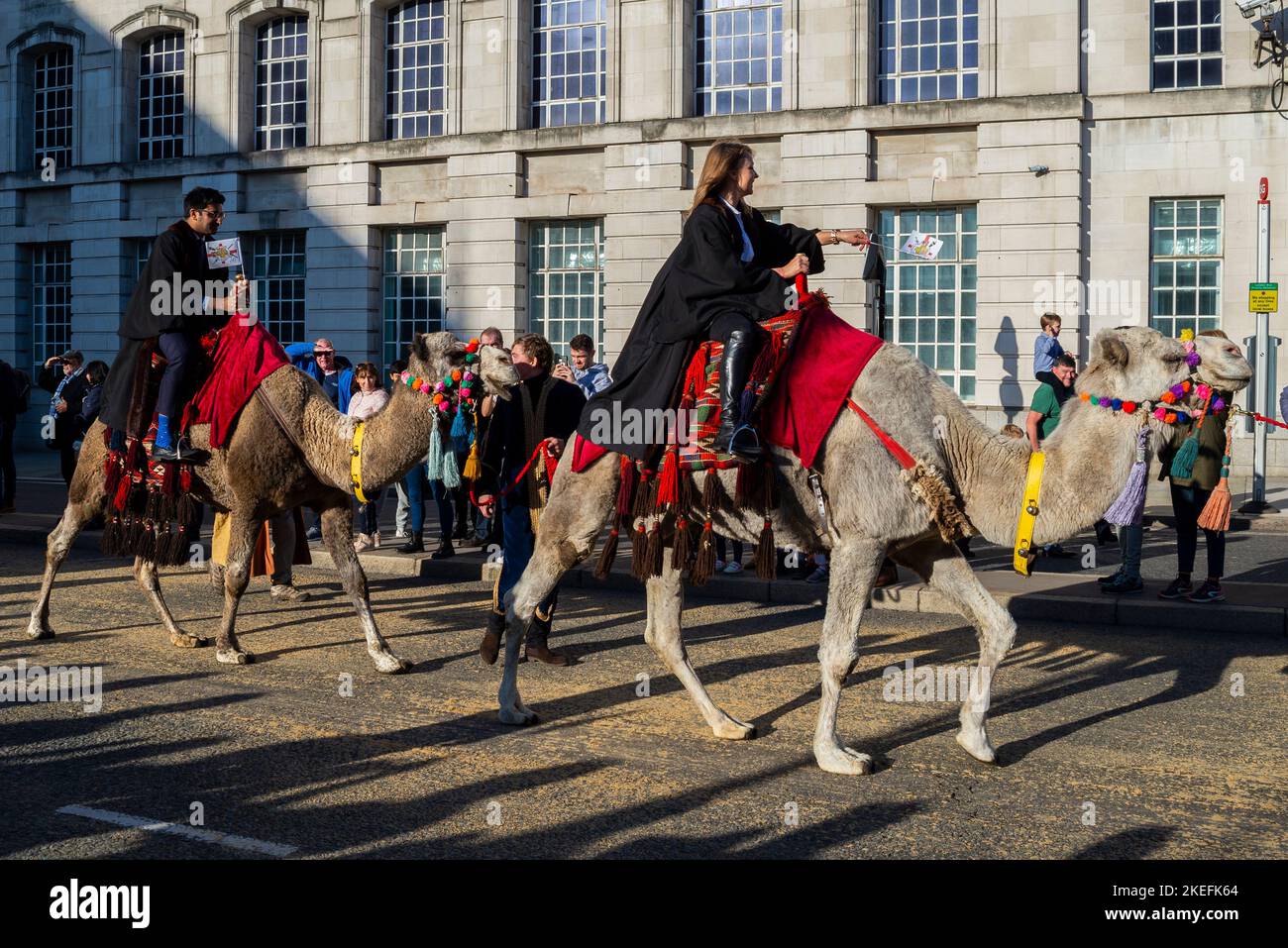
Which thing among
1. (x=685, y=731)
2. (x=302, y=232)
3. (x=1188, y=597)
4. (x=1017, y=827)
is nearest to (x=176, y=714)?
(x=685, y=731)

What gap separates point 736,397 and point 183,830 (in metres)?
3.14

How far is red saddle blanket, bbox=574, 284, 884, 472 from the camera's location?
664 centimetres

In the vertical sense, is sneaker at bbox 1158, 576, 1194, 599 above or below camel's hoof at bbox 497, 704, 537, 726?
above

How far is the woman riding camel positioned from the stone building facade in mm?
17200

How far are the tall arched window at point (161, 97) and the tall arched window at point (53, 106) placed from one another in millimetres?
2312

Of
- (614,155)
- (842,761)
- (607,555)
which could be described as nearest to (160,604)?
(607,555)

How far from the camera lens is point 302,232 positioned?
3016 centimetres

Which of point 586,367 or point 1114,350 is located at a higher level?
point 586,367

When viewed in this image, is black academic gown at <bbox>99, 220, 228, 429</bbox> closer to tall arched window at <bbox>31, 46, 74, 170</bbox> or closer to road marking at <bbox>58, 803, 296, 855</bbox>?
road marking at <bbox>58, 803, 296, 855</bbox>

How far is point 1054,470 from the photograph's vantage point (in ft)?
21.3

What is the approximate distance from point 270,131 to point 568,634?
921 inches

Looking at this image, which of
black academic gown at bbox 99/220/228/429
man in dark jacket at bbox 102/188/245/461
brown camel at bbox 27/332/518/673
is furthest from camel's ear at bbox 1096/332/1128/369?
black academic gown at bbox 99/220/228/429

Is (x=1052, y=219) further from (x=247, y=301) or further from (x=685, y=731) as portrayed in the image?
(x=685, y=731)

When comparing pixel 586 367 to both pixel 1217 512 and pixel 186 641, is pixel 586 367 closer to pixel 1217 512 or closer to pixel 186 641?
pixel 186 641
